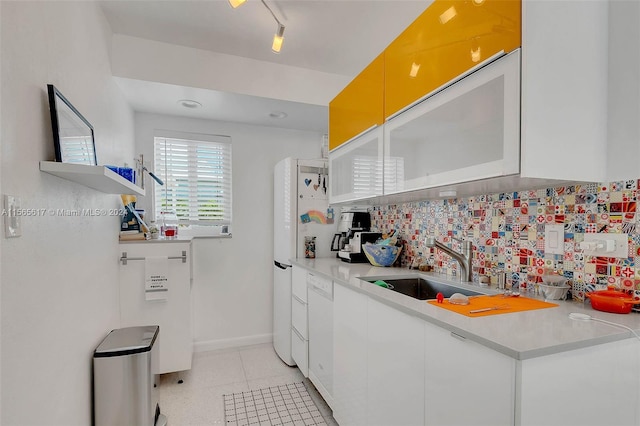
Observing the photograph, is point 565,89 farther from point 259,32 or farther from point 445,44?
point 259,32

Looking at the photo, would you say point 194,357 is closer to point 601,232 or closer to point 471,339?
point 471,339

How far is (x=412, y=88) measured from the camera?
1606 millimetres

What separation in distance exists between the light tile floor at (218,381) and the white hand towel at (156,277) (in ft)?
2.27

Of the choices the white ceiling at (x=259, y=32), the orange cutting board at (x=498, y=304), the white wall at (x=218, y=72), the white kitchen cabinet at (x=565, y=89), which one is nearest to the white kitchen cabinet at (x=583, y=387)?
the orange cutting board at (x=498, y=304)

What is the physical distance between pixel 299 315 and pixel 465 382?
1.67 m

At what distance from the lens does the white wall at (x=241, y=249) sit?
9.97ft

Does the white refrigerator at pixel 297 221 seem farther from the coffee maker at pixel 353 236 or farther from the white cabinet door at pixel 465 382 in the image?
the white cabinet door at pixel 465 382

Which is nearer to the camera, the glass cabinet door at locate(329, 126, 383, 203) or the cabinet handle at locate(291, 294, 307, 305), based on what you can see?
the glass cabinet door at locate(329, 126, 383, 203)

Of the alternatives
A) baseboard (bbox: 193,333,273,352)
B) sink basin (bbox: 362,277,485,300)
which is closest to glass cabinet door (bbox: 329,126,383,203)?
sink basin (bbox: 362,277,485,300)

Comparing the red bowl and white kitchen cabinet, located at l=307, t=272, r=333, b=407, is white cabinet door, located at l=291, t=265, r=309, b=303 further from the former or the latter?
the red bowl

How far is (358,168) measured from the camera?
7.24ft

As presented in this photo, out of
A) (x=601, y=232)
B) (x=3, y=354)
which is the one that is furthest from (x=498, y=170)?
(x=3, y=354)

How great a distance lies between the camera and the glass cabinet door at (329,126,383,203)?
6.47 feet

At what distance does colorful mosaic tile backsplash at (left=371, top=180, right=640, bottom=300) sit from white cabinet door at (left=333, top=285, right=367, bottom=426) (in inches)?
26.1
